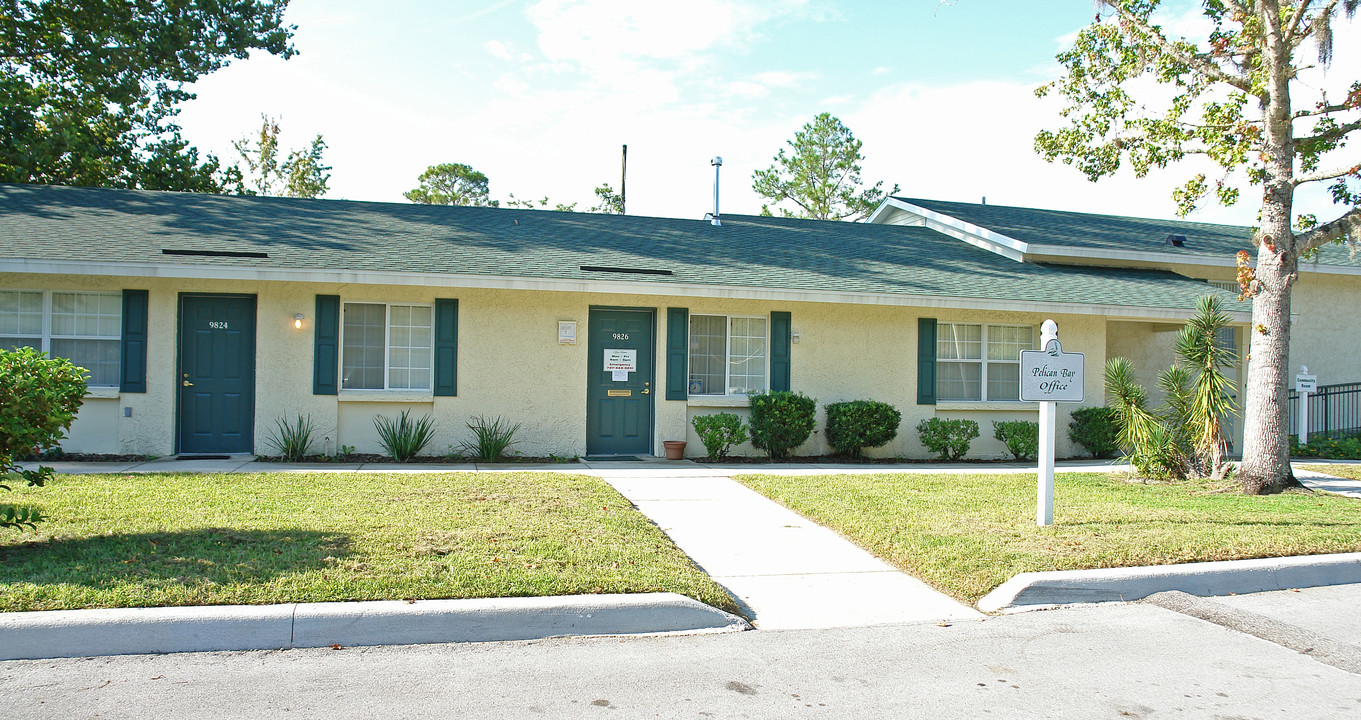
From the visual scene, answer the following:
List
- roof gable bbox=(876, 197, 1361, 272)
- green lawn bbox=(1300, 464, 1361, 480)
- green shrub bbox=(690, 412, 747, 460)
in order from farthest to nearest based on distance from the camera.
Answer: roof gable bbox=(876, 197, 1361, 272), green shrub bbox=(690, 412, 747, 460), green lawn bbox=(1300, 464, 1361, 480)

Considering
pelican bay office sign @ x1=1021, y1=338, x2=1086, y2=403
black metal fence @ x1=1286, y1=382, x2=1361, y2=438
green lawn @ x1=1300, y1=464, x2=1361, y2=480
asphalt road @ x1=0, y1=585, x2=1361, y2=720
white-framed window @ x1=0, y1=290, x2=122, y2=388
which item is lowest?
asphalt road @ x1=0, y1=585, x2=1361, y2=720

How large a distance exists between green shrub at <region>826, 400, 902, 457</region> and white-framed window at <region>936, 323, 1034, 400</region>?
56.2 inches

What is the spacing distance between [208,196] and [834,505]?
12.6m

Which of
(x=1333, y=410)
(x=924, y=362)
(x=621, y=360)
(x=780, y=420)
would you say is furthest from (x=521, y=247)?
(x=1333, y=410)

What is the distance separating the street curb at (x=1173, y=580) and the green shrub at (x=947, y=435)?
22.3 feet

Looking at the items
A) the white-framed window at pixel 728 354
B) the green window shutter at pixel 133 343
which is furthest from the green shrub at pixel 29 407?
the white-framed window at pixel 728 354

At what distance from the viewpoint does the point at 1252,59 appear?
10695 millimetres

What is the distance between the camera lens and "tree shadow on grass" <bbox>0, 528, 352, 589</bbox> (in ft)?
17.8

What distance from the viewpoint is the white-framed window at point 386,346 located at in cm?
1250

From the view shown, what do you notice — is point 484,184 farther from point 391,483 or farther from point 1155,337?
point 391,483

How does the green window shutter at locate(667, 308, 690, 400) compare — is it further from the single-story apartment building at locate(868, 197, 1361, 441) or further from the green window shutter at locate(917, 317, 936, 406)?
the single-story apartment building at locate(868, 197, 1361, 441)

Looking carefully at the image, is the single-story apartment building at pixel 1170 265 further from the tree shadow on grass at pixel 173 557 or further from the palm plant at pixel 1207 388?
the tree shadow on grass at pixel 173 557

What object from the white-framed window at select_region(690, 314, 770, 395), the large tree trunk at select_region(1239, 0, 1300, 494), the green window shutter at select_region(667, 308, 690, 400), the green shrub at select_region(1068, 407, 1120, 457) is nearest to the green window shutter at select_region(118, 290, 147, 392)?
the green window shutter at select_region(667, 308, 690, 400)

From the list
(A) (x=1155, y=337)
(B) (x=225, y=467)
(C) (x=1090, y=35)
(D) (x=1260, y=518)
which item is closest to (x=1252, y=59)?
(C) (x=1090, y=35)
